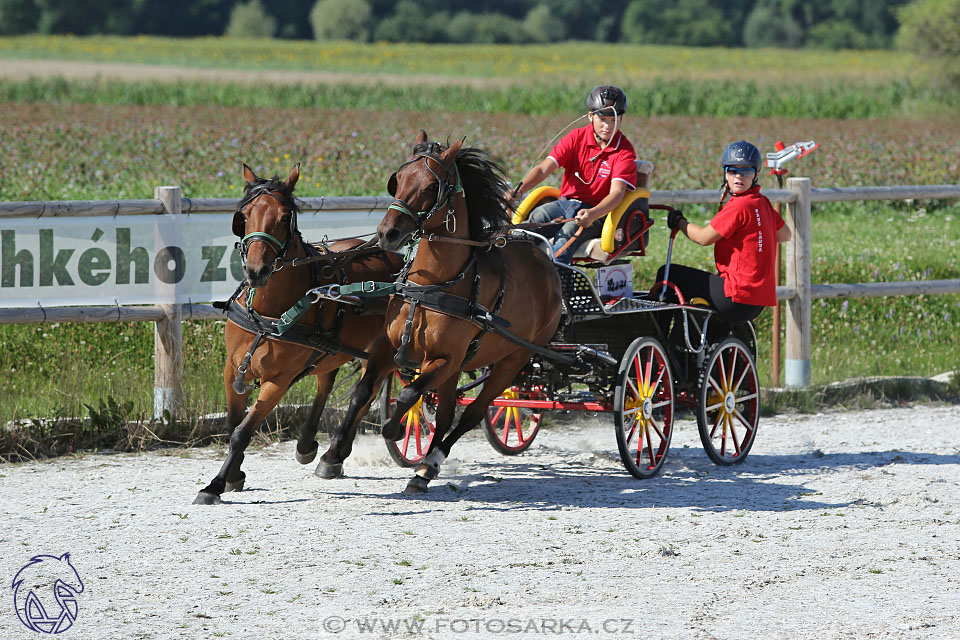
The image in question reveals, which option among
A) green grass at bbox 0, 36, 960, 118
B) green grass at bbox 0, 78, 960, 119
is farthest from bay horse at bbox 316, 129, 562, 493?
green grass at bbox 0, 36, 960, 118

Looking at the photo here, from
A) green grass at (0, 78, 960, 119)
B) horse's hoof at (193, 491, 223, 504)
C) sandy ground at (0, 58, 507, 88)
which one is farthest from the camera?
sandy ground at (0, 58, 507, 88)

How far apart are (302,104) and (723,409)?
29.9 metres

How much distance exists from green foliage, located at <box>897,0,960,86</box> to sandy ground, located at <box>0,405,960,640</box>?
31.9 m

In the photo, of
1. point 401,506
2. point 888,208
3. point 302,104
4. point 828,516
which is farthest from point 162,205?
point 302,104

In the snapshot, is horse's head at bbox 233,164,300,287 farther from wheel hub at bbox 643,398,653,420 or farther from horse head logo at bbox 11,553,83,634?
wheel hub at bbox 643,398,653,420

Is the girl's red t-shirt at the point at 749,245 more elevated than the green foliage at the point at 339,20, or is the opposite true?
the green foliage at the point at 339,20

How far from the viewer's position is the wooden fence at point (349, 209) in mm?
7969

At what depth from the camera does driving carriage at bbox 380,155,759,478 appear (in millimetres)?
7375

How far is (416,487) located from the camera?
6812 mm

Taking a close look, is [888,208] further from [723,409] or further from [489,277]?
[489,277]

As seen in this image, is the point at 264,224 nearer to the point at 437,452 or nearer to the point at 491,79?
the point at 437,452

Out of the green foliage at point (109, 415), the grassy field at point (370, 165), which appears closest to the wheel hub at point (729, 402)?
the grassy field at point (370, 165)

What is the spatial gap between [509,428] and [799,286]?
9.74 feet

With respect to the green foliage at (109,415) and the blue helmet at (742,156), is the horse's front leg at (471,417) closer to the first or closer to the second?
the blue helmet at (742,156)
